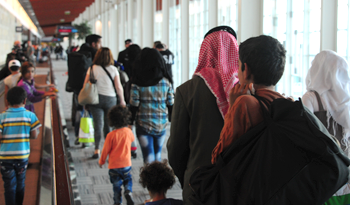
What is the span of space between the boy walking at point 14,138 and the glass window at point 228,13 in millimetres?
3243

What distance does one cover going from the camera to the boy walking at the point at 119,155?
3322mm

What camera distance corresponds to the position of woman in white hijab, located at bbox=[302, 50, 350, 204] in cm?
211

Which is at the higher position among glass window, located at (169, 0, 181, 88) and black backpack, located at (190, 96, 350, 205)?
glass window, located at (169, 0, 181, 88)

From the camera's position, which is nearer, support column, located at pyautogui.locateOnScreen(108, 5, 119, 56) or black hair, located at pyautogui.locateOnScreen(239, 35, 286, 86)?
black hair, located at pyautogui.locateOnScreen(239, 35, 286, 86)

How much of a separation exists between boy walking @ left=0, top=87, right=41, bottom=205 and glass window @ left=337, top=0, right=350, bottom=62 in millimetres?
3089

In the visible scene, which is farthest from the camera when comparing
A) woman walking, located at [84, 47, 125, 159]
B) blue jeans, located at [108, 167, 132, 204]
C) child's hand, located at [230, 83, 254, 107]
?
woman walking, located at [84, 47, 125, 159]

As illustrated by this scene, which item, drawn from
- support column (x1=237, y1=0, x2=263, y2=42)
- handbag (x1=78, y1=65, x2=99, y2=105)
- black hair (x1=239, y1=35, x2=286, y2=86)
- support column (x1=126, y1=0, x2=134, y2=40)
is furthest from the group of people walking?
support column (x1=126, y1=0, x2=134, y2=40)

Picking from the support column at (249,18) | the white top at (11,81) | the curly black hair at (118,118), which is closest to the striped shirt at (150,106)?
the curly black hair at (118,118)

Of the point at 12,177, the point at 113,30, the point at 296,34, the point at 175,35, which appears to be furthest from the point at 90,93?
the point at 113,30

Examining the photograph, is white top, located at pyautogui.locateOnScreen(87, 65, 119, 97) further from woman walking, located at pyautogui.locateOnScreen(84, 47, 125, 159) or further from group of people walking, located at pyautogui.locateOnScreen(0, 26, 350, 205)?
group of people walking, located at pyautogui.locateOnScreen(0, 26, 350, 205)

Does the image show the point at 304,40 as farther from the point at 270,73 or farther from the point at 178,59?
the point at 178,59

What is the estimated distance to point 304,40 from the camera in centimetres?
367

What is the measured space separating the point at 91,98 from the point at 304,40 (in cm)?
273

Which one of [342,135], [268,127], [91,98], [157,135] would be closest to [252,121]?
[268,127]
